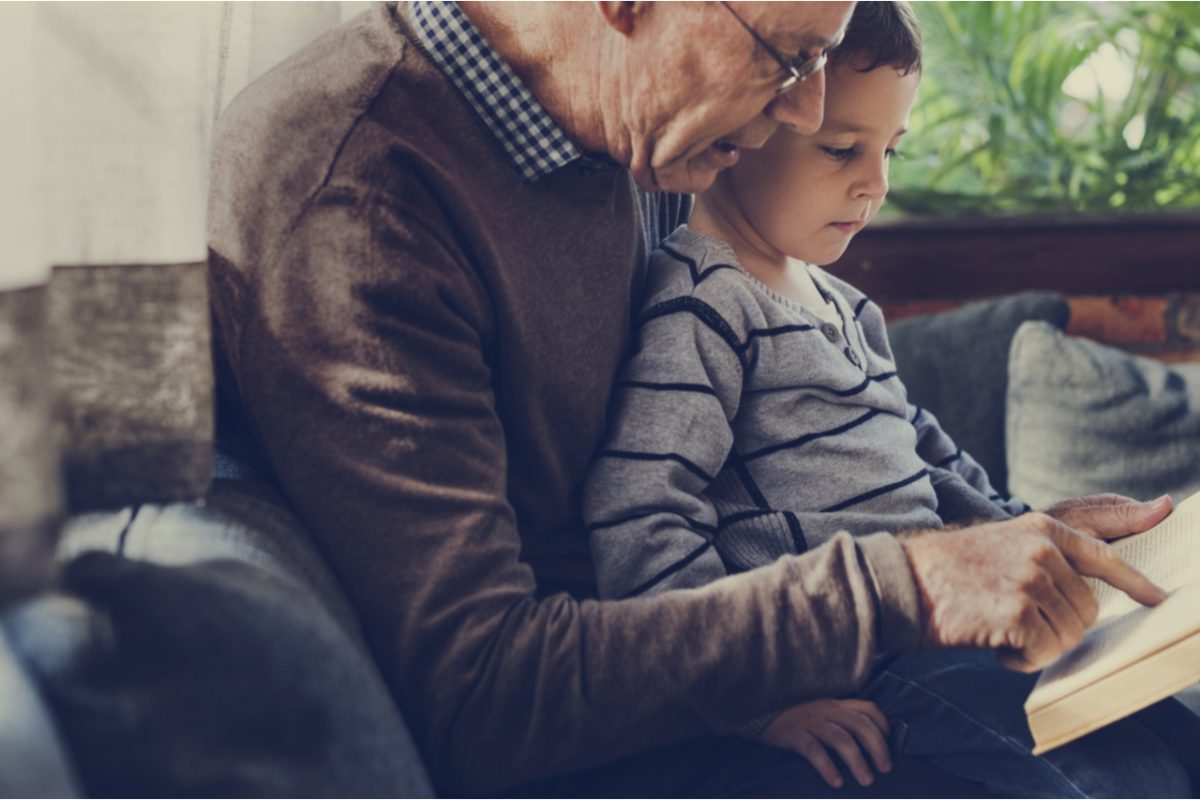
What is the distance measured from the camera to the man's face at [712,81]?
1.04m

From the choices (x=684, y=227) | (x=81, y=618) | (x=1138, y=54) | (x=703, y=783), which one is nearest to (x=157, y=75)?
(x=81, y=618)

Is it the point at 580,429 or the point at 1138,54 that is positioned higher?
the point at 1138,54

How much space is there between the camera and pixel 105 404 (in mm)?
832

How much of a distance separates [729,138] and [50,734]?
77 centimetres

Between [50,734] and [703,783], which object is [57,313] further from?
[703,783]

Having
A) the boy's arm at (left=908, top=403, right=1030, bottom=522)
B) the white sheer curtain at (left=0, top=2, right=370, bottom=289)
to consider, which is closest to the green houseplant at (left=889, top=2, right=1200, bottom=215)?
the boy's arm at (left=908, top=403, right=1030, bottom=522)

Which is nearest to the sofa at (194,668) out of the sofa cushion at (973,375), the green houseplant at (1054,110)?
the sofa cushion at (973,375)

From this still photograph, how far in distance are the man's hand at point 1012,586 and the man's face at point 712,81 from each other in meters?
0.40

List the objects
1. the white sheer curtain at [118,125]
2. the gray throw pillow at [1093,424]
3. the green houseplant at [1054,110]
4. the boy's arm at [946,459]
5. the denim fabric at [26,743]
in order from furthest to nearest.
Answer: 1. the green houseplant at [1054,110]
2. the gray throw pillow at [1093,424]
3. the boy's arm at [946,459]
4. the white sheer curtain at [118,125]
5. the denim fabric at [26,743]

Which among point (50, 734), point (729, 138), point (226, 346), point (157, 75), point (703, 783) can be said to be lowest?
point (703, 783)

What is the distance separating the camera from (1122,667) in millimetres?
909

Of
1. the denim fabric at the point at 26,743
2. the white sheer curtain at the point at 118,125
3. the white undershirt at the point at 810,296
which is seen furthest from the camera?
the white undershirt at the point at 810,296

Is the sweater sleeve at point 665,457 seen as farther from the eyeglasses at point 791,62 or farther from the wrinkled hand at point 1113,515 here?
the wrinkled hand at point 1113,515

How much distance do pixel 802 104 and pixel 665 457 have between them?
35 cm
